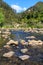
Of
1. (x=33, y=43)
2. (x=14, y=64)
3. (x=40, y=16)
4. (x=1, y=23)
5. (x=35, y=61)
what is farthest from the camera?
(x=40, y=16)

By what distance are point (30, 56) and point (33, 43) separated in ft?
19.2

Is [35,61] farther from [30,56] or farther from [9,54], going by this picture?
[9,54]

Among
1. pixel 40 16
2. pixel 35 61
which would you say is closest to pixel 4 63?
pixel 35 61

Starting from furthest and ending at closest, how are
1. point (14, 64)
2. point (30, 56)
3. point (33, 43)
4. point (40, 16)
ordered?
point (40, 16) < point (33, 43) < point (30, 56) < point (14, 64)

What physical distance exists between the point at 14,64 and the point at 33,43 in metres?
8.03

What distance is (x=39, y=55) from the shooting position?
580 inches

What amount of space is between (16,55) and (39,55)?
5.24 feet

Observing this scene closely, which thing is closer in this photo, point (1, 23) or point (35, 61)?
point (35, 61)

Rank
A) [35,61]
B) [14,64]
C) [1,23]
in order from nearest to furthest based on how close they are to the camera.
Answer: [14,64]
[35,61]
[1,23]

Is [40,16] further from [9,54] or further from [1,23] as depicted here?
[9,54]

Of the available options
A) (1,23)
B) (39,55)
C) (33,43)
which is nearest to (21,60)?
(39,55)

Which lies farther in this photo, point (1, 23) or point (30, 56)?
point (1, 23)

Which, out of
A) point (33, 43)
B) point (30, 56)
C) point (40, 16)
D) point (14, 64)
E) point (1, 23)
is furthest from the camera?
point (40, 16)

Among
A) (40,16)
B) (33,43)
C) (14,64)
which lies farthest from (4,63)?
(40,16)
